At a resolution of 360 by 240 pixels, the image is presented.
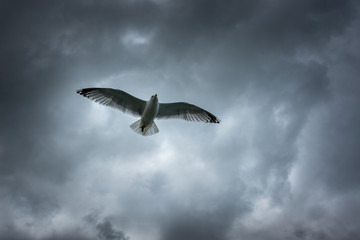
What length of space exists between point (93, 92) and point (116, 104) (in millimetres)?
1523

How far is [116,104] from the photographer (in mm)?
18688

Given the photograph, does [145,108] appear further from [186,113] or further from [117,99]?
[186,113]

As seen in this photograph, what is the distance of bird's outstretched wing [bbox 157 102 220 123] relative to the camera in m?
19.4

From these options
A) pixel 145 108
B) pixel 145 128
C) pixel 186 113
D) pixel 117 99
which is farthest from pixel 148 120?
pixel 186 113

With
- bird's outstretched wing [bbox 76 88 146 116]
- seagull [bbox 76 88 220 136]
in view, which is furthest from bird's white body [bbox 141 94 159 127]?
bird's outstretched wing [bbox 76 88 146 116]

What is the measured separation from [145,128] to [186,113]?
113 inches

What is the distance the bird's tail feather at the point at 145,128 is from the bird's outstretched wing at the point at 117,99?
2.22 feet

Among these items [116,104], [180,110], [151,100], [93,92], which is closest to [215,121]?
[180,110]

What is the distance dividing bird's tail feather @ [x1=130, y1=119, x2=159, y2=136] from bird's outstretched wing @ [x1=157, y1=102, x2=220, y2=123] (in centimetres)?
93

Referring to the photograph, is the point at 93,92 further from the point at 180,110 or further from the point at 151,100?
the point at 180,110

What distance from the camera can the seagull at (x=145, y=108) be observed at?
18142mm

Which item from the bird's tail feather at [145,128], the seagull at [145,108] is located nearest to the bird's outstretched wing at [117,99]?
the seagull at [145,108]

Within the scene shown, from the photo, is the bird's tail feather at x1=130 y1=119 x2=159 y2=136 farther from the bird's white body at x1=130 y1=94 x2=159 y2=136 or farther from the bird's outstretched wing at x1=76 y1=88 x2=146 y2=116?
the bird's outstretched wing at x1=76 y1=88 x2=146 y2=116

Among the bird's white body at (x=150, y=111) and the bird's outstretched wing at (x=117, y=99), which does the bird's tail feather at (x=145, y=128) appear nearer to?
the bird's white body at (x=150, y=111)
